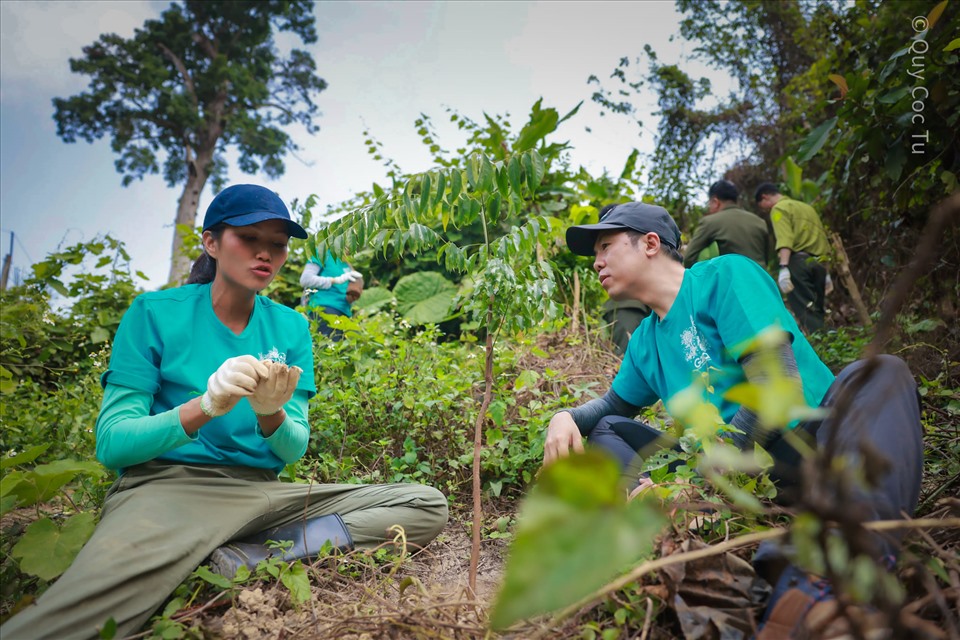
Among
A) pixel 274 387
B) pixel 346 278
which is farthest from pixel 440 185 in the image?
Result: pixel 346 278

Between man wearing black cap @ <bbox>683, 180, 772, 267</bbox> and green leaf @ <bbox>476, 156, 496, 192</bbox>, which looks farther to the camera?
man wearing black cap @ <bbox>683, 180, 772, 267</bbox>

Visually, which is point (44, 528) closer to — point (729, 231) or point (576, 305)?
point (576, 305)

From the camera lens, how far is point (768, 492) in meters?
1.47

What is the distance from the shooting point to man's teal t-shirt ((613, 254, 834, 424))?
5.86 feet

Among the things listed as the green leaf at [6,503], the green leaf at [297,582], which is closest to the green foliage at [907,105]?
the green leaf at [297,582]

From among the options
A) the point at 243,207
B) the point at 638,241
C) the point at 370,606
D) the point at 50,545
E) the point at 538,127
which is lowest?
the point at 370,606

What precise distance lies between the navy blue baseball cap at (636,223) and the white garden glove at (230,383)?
3.90ft

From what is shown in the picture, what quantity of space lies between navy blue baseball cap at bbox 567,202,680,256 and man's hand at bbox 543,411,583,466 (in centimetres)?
69

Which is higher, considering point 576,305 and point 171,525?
point 576,305

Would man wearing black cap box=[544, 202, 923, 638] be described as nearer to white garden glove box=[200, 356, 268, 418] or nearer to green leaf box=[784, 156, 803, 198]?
white garden glove box=[200, 356, 268, 418]

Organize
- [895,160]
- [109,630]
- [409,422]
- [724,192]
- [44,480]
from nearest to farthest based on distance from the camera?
[109,630]
[44,480]
[895,160]
[409,422]
[724,192]

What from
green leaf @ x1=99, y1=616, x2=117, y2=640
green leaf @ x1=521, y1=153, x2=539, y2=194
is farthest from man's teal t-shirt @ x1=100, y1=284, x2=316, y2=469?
green leaf @ x1=521, y1=153, x2=539, y2=194

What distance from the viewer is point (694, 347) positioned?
1981 mm

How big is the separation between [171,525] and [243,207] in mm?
1005
